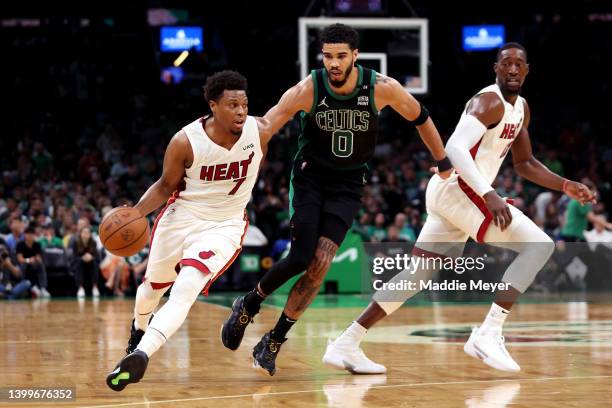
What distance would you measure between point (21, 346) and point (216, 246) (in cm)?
307

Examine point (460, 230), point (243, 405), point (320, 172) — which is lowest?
point (243, 405)

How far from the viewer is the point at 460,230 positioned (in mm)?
7574

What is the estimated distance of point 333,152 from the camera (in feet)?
23.2

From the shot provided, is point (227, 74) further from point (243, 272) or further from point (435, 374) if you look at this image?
point (243, 272)

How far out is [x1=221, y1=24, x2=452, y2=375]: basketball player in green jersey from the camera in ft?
22.8

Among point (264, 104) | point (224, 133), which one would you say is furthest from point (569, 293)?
point (224, 133)

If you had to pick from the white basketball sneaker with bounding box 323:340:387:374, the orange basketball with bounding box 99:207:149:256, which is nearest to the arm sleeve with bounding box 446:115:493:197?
the white basketball sneaker with bounding box 323:340:387:374

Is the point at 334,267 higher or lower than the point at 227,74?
lower

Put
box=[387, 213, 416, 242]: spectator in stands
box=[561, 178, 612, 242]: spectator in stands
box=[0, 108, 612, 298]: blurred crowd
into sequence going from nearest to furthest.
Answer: box=[0, 108, 612, 298]: blurred crowd, box=[561, 178, 612, 242]: spectator in stands, box=[387, 213, 416, 242]: spectator in stands

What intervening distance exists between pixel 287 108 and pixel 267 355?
159 cm

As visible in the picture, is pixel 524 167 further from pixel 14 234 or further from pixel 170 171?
pixel 14 234

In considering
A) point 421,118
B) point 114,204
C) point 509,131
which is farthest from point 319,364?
point 114,204

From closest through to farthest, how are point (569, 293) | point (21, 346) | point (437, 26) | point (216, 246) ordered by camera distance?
1. point (216, 246)
2. point (21, 346)
3. point (569, 293)
4. point (437, 26)

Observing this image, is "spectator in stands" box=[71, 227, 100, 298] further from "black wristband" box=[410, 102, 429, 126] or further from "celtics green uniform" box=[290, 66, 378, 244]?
"black wristband" box=[410, 102, 429, 126]
